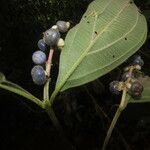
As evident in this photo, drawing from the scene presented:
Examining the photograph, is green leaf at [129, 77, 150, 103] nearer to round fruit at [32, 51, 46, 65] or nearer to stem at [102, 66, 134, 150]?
stem at [102, 66, 134, 150]

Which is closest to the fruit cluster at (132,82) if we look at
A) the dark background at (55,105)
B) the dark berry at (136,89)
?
the dark berry at (136,89)

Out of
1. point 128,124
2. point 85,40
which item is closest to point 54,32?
point 85,40

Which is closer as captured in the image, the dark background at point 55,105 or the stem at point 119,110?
the stem at point 119,110

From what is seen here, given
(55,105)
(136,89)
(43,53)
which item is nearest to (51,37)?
(43,53)

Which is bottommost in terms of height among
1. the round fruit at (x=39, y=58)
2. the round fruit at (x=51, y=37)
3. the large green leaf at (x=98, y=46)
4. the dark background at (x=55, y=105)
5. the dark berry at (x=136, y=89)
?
the dark background at (x=55, y=105)

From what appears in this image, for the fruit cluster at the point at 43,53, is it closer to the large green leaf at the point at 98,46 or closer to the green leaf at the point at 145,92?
the large green leaf at the point at 98,46

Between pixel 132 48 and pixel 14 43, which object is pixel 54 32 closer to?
pixel 132 48
